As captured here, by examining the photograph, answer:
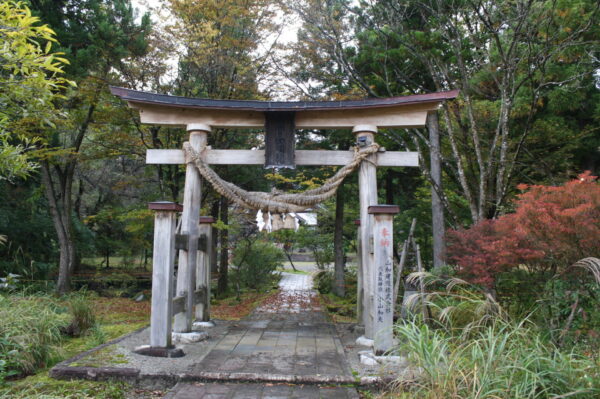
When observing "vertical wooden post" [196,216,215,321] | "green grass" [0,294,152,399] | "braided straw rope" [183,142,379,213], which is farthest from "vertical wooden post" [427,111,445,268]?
"green grass" [0,294,152,399]

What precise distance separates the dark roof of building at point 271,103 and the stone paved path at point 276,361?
3350 mm

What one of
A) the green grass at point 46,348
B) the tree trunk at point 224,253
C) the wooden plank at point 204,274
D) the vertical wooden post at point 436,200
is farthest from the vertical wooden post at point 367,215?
the tree trunk at point 224,253

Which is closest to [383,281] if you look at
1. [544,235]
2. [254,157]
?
[544,235]

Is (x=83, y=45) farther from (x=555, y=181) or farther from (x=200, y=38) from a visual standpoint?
(x=555, y=181)

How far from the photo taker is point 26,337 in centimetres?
455

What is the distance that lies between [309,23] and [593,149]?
23.2ft

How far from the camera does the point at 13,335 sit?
4.58 meters

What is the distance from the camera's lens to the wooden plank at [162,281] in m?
5.10

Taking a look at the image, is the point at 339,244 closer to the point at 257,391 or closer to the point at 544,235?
the point at 544,235

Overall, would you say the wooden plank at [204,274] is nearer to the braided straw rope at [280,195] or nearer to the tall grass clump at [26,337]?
the braided straw rope at [280,195]

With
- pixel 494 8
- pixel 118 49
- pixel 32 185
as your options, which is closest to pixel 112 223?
pixel 32 185

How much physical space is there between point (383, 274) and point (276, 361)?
1664mm

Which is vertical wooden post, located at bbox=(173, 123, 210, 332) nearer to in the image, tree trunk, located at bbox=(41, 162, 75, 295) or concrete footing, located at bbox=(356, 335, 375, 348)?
concrete footing, located at bbox=(356, 335, 375, 348)

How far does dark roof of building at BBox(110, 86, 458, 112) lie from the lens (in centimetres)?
576
